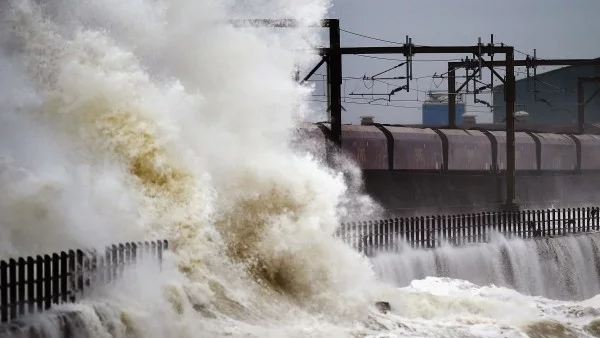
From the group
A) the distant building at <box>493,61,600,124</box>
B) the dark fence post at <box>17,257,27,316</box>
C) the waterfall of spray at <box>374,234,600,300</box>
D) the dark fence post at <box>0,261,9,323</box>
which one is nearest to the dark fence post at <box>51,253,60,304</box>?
the dark fence post at <box>17,257,27,316</box>

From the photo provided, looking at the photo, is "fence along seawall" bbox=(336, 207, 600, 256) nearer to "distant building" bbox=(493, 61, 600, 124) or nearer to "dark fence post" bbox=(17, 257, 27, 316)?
"dark fence post" bbox=(17, 257, 27, 316)

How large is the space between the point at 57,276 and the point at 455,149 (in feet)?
106

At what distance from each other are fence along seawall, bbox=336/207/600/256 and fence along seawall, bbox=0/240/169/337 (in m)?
9.02

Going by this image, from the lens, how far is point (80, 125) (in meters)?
22.5

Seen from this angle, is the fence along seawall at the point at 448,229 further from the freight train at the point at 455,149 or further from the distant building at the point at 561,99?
the distant building at the point at 561,99

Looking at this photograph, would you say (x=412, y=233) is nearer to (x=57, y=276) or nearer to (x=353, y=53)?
(x=353, y=53)

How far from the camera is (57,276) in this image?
15.4m

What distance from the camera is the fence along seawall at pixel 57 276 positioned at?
1441 centimetres

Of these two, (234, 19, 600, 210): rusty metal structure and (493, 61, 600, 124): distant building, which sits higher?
(493, 61, 600, 124): distant building

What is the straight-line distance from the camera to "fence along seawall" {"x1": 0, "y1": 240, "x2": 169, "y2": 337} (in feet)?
47.3

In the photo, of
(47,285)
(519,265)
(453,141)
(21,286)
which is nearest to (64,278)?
(47,285)

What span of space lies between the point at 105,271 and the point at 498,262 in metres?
16.6

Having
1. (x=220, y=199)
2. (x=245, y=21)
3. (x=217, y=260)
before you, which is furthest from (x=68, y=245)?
(x=245, y=21)

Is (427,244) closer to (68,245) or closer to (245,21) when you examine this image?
(245,21)
